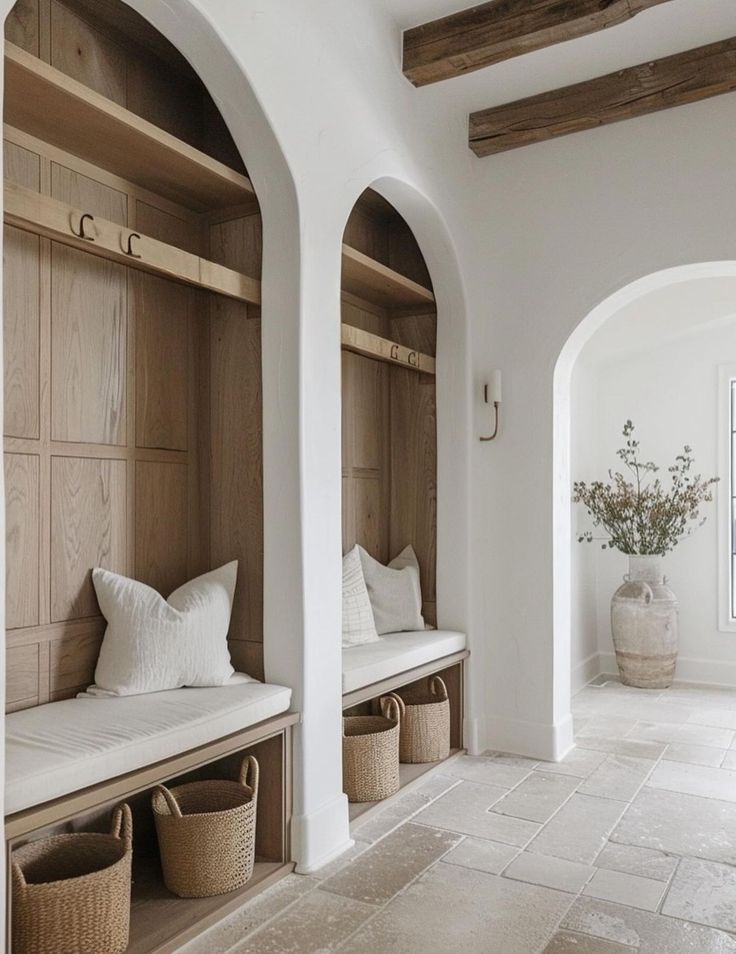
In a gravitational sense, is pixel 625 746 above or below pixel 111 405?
below

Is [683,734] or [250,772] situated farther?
[683,734]

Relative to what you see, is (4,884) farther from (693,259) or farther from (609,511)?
(609,511)

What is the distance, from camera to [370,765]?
3148 millimetres

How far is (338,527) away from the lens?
2902mm

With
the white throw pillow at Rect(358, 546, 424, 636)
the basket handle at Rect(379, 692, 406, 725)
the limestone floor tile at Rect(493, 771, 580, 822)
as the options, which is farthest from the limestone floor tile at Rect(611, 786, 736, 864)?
the white throw pillow at Rect(358, 546, 424, 636)

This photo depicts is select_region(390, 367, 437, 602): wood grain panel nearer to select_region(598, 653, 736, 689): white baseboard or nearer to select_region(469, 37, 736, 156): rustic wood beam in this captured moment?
select_region(469, 37, 736, 156): rustic wood beam

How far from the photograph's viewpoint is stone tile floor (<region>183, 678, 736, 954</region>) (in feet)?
7.39

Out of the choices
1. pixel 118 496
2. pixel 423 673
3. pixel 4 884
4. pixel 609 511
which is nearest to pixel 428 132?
pixel 118 496

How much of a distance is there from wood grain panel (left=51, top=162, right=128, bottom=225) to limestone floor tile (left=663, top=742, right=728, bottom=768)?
10.8ft

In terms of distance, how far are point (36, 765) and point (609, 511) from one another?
166 inches

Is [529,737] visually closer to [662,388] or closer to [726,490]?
[726,490]

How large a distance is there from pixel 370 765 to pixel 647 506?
9.64 ft

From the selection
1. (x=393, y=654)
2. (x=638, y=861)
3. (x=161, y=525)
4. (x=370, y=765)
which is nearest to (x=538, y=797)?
(x=638, y=861)

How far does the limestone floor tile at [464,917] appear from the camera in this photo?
2.21m
